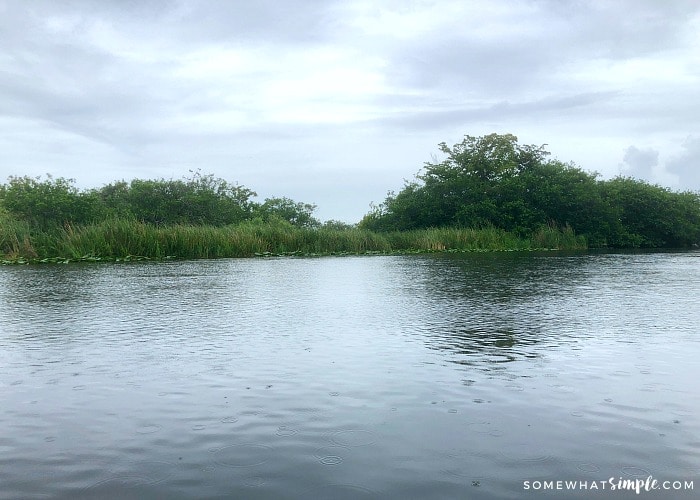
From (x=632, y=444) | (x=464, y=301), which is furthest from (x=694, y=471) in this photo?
(x=464, y=301)

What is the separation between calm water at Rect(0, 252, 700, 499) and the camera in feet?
12.5

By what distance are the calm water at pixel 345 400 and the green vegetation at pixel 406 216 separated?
21401mm

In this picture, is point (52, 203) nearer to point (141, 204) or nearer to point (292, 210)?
point (141, 204)

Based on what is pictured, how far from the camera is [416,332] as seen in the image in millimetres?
8844

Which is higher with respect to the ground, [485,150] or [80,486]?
[485,150]

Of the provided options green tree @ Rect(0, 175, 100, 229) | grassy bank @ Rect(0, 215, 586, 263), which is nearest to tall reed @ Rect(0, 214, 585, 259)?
grassy bank @ Rect(0, 215, 586, 263)

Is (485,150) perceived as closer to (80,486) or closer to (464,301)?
(464,301)

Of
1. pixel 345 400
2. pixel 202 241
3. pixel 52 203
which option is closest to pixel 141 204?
pixel 52 203

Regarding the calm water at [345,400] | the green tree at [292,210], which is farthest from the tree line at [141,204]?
the calm water at [345,400]

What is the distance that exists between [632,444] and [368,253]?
34505 millimetres

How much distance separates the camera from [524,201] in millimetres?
57156

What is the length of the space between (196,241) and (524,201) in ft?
111

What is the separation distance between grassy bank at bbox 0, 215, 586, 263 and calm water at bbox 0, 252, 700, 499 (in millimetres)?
19615

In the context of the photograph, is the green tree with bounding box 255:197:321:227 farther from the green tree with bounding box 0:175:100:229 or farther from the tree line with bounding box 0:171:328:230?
the green tree with bounding box 0:175:100:229
